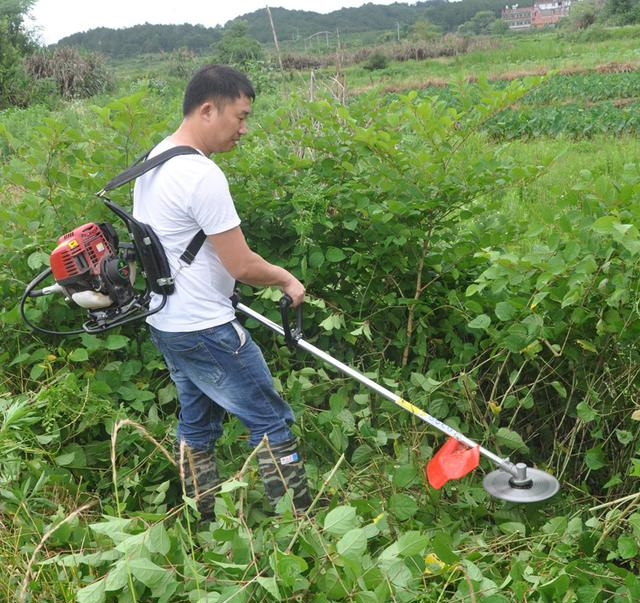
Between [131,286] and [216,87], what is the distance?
0.87 meters

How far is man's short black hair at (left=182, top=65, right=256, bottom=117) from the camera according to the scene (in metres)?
2.88

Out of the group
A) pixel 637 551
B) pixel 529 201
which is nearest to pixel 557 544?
pixel 637 551

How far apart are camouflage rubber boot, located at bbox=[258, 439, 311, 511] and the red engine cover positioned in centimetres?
103

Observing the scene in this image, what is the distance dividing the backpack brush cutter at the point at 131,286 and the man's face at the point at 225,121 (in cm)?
14

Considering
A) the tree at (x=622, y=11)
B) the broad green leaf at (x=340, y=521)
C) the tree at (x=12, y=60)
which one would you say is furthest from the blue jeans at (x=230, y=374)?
the tree at (x=622, y=11)

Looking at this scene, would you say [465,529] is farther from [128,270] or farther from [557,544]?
[128,270]

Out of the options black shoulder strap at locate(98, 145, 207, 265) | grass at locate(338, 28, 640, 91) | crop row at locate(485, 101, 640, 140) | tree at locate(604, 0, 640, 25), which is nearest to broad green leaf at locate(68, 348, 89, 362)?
black shoulder strap at locate(98, 145, 207, 265)

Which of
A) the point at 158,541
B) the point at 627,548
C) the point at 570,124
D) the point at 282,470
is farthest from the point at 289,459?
the point at 570,124

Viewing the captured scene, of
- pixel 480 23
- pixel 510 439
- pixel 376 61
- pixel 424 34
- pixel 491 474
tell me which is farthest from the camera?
pixel 480 23

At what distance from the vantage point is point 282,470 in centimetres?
321

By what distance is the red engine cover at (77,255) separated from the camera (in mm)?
2912

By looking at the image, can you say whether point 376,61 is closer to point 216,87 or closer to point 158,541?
point 216,87

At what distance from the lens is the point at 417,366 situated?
4070mm

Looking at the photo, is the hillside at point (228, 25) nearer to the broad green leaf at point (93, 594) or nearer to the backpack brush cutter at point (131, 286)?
the backpack brush cutter at point (131, 286)
